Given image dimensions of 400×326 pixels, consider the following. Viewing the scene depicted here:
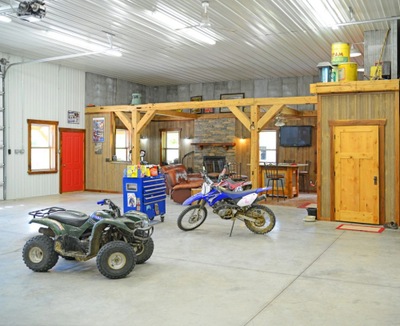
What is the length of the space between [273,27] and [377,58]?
7.60 feet

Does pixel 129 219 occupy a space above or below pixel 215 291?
above

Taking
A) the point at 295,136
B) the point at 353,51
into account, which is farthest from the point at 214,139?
the point at 353,51

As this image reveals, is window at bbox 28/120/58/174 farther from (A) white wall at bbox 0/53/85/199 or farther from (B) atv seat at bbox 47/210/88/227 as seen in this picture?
(B) atv seat at bbox 47/210/88/227

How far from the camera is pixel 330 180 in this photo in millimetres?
8539

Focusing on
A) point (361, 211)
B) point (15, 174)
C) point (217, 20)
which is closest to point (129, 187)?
point (217, 20)

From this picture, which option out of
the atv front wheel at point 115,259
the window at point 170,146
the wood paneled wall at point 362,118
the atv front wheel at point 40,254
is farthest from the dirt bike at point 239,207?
the window at point 170,146

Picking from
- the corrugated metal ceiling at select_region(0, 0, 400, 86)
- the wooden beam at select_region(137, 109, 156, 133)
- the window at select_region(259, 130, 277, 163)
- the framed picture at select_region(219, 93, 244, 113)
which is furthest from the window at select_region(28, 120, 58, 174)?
the window at select_region(259, 130, 277, 163)

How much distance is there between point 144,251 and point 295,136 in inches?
414

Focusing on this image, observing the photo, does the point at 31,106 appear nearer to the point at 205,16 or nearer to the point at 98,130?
the point at 98,130

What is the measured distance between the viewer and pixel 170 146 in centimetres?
1786

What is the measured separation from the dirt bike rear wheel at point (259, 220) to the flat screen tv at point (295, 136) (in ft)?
25.9

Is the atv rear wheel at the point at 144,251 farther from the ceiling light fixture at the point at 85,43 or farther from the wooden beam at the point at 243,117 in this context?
the wooden beam at the point at 243,117

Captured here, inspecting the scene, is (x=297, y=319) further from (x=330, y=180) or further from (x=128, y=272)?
(x=330, y=180)

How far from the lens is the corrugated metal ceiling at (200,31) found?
8.01 metres
